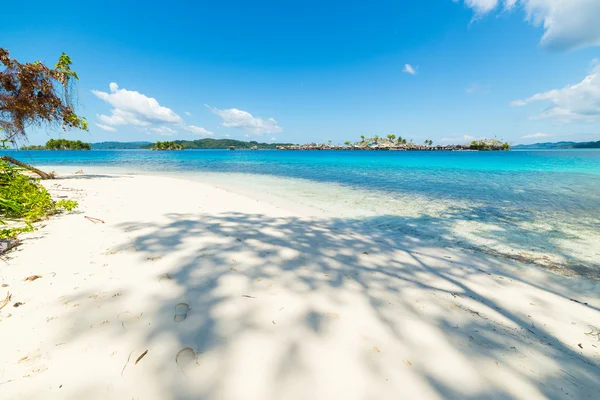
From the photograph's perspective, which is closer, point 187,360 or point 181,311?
point 187,360

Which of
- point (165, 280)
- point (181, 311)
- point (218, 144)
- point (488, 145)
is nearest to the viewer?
point (181, 311)

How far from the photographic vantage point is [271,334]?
1820mm

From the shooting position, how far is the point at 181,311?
199cm

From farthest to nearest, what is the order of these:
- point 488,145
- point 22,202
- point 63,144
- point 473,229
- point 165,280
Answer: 1. point 488,145
2. point 63,144
3. point 473,229
4. point 22,202
5. point 165,280

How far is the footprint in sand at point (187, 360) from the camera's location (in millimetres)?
1467

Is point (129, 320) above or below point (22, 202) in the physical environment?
below

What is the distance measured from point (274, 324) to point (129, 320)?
1127mm

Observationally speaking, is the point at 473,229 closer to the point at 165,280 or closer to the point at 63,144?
the point at 165,280

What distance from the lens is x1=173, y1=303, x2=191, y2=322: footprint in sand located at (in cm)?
190

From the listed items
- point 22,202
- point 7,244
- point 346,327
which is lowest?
point 346,327

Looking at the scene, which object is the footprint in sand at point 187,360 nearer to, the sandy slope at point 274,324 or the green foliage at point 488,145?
the sandy slope at point 274,324

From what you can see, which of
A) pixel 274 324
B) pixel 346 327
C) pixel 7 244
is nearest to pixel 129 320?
pixel 274 324

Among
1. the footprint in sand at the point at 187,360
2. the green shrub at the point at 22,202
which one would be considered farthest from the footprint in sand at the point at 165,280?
the green shrub at the point at 22,202

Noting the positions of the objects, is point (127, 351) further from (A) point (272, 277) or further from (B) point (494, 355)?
(B) point (494, 355)
